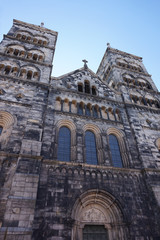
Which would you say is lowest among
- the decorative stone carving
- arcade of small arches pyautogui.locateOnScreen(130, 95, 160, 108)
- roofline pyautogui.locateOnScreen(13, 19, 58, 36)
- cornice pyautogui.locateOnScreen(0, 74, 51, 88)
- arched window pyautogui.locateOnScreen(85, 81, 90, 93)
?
the decorative stone carving

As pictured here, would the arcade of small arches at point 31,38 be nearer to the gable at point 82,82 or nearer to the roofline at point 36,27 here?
the roofline at point 36,27

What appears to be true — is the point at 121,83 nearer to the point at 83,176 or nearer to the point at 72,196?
the point at 83,176

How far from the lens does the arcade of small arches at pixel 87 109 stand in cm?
1520

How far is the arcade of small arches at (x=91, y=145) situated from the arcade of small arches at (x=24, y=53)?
1049cm

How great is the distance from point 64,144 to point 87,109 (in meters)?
4.96

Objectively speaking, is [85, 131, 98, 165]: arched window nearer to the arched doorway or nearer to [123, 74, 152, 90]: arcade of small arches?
the arched doorway

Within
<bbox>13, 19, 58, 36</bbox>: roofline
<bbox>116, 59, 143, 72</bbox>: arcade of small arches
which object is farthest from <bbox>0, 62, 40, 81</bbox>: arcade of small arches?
<bbox>116, 59, 143, 72</bbox>: arcade of small arches

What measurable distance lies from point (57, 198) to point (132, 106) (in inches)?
503

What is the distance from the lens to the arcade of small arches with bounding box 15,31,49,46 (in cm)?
2208

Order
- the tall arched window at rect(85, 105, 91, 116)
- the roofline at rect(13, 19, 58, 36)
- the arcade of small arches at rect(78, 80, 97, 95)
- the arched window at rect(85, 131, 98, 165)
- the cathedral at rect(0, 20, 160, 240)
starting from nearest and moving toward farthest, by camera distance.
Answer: the cathedral at rect(0, 20, 160, 240) < the arched window at rect(85, 131, 98, 165) < the tall arched window at rect(85, 105, 91, 116) < the arcade of small arches at rect(78, 80, 97, 95) < the roofline at rect(13, 19, 58, 36)

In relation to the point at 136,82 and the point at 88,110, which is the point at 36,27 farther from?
the point at 88,110

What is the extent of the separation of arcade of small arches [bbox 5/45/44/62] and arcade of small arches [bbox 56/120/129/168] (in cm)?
1049

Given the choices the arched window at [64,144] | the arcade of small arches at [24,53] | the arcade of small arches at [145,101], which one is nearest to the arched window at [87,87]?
the arcade of small arches at [145,101]

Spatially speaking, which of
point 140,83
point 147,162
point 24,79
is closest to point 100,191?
point 147,162
